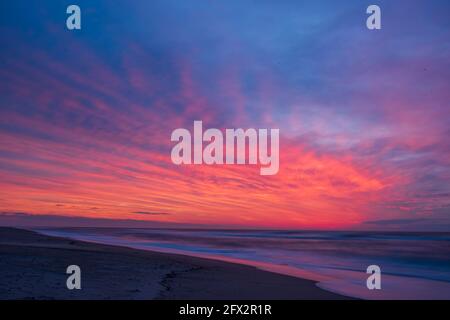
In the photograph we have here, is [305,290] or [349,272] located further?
[349,272]
